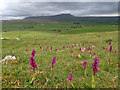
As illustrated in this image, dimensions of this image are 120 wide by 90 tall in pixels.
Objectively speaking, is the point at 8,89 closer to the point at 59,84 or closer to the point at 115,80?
the point at 59,84

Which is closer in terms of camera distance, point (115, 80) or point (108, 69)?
point (115, 80)

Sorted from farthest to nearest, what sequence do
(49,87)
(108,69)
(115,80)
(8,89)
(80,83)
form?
1. (108,69)
2. (115,80)
3. (80,83)
4. (49,87)
5. (8,89)

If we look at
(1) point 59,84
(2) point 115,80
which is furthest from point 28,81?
(2) point 115,80

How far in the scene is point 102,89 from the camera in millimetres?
4746

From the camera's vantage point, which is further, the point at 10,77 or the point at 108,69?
the point at 108,69

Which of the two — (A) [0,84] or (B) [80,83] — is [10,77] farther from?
(B) [80,83]

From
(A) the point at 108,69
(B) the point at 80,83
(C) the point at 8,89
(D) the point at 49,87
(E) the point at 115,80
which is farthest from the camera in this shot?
(A) the point at 108,69

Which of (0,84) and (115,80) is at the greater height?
(0,84)

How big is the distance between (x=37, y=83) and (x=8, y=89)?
53.1 inches

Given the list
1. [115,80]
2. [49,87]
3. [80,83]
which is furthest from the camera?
[115,80]

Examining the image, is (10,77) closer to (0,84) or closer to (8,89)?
(0,84)

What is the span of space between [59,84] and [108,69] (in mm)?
4647

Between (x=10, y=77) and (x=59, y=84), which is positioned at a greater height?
(x=10, y=77)

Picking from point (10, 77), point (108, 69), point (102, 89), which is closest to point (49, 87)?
point (10, 77)
